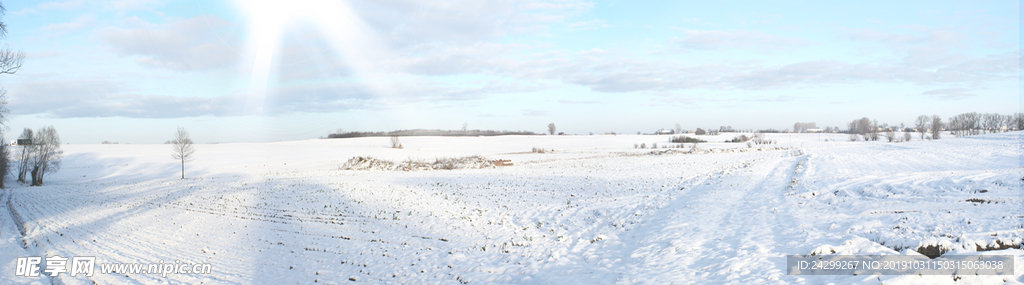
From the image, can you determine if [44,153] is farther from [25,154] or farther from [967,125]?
[967,125]

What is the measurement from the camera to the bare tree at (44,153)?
121ft

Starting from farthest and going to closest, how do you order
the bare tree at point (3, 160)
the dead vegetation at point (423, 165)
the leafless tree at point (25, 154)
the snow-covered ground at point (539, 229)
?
the leafless tree at point (25, 154)
the dead vegetation at point (423, 165)
the bare tree at point (3, 160)
the snow-covered ground at point (539, 229)

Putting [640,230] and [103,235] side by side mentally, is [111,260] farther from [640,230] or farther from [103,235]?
[640,230]

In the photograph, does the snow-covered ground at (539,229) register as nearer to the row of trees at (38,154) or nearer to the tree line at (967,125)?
the row of trees at (38,154)

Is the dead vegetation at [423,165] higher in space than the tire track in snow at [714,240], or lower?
lower

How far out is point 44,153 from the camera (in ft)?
124

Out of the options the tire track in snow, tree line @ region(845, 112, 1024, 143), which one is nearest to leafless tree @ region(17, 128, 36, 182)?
the tire track in snow

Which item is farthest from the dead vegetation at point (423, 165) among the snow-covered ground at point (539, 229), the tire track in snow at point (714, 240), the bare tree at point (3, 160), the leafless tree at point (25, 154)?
the leafless tree at point (25, 154)

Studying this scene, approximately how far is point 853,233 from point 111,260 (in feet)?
48.6

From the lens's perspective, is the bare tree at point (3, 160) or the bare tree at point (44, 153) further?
the bare tree at point (44, 153)

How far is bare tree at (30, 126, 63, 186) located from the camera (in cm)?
3675

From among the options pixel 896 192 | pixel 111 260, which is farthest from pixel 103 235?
pixel 896 192

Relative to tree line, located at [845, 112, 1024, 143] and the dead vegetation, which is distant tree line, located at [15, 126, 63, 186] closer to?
the dead vegetation

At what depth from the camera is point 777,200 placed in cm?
1302
